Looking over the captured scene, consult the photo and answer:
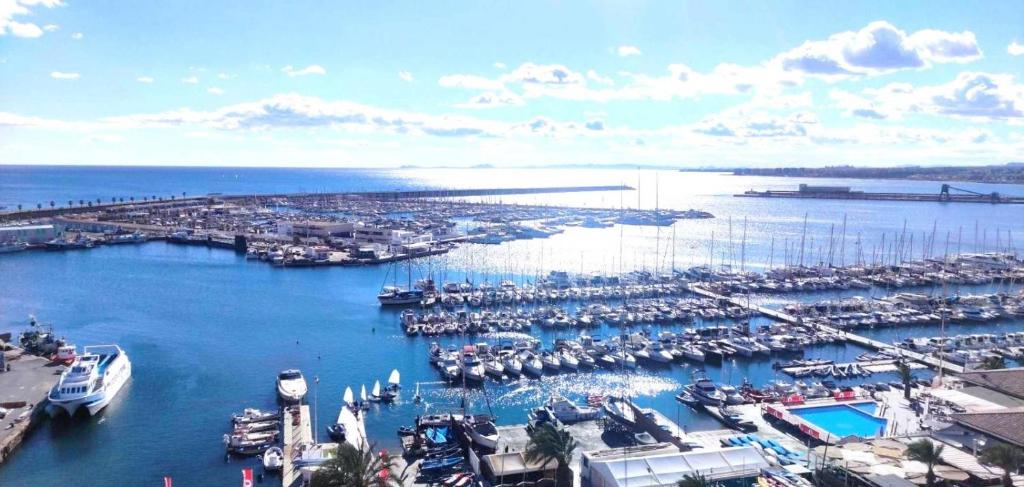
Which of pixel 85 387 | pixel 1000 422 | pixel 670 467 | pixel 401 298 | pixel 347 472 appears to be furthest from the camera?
pixel 401 298

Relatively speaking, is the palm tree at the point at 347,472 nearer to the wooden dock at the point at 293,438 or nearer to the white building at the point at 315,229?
the wooden dock at the point at 293,438

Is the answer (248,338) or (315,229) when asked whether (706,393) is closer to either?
(248,338)

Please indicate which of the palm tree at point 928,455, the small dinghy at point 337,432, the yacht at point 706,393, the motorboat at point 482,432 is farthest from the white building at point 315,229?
the palm tree at point 928,455

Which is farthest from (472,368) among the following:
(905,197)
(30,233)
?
(905,197)

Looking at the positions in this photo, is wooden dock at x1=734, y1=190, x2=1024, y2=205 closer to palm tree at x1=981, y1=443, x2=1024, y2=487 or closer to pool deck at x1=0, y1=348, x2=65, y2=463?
palm tree at x1=981, y1=443, x2=1024, y2=487

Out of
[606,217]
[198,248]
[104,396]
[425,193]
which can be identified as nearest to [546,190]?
[425,193]

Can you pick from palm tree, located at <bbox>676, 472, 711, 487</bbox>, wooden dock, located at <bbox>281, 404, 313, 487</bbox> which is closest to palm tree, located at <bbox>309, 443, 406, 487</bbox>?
wooden dock, located at <bbox>281, 404, 313, 487</bbox>
